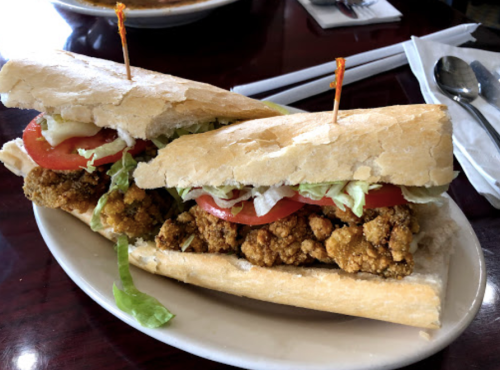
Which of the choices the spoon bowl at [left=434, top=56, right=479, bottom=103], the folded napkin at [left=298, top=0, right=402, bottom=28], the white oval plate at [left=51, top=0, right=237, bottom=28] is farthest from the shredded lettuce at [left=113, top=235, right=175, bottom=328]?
the folded napkin at [left=298, top=0, right=402, bottom=28]

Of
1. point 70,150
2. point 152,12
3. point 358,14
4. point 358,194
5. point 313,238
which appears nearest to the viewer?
point 358,194

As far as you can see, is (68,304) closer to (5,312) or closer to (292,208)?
(5,312)

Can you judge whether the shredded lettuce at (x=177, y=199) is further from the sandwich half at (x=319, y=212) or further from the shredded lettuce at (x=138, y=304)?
the shredded lettuce at (x=138, y=304)

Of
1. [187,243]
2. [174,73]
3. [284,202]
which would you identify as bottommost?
[187,243]

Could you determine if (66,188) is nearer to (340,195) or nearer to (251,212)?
(251,212)

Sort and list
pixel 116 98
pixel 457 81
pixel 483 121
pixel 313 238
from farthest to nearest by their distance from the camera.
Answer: pixel 457 81
pixel 483 121
pixel 116 98
pixel 313 238

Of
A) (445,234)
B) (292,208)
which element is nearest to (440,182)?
(445,234)

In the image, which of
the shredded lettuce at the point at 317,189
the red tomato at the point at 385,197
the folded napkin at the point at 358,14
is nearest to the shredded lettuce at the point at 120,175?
the shredded lettuce at the point at 317,189

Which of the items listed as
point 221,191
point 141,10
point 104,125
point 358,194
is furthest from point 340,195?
point 141,10
